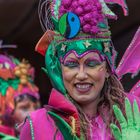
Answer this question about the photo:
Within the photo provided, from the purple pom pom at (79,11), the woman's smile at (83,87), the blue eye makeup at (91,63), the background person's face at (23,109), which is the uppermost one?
the purple pom pom at (79,11)

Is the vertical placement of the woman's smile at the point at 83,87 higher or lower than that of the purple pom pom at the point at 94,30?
lower

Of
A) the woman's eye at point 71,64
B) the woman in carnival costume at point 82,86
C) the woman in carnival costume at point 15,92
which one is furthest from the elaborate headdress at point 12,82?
the woman's eye at point 71,64

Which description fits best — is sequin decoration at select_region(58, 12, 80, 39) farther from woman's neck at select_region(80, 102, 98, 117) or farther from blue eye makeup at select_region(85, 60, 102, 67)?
woman's neck at select_region(80, 102, 98, 117)

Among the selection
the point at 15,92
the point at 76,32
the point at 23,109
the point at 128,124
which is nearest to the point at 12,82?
the point at 15,92

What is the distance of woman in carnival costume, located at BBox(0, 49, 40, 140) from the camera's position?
21.5 ft

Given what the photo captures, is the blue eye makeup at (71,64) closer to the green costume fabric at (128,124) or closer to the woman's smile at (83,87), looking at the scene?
the woman's smile at (83,87)

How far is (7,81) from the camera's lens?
677 centimetres

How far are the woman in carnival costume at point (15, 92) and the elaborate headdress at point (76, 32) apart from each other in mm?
2569

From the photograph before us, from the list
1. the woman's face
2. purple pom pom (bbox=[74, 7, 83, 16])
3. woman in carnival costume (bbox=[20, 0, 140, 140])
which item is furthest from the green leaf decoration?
purple pom pom (bbox=[74, 7, 83, 16])

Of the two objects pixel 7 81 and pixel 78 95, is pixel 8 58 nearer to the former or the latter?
pixel 7 81

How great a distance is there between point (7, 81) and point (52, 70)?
2930 millimetres

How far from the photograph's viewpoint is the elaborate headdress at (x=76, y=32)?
12.5 ft

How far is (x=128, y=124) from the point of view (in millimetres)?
3738

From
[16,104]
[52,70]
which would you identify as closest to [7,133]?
[16,104]
